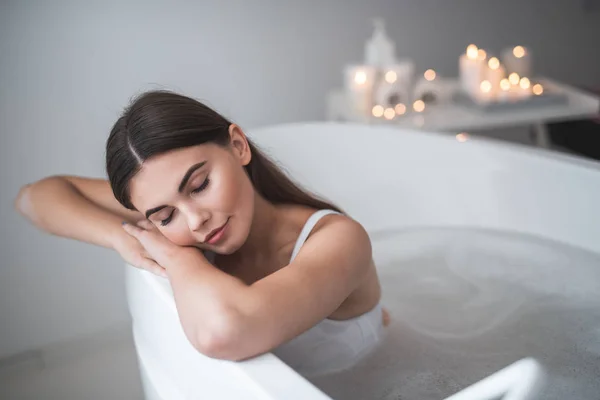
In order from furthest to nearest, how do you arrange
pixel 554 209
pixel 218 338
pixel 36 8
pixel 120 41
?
pixel 120 41 < pixel 36 8 < pixel 554 209 < pixel 218 338

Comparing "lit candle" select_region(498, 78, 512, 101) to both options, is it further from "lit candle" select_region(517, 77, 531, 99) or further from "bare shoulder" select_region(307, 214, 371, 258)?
"bare shoulder" select_region(307, 214, 371, 258)

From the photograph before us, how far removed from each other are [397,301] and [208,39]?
4.30ft

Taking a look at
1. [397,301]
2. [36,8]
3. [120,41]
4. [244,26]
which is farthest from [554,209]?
[36,8]

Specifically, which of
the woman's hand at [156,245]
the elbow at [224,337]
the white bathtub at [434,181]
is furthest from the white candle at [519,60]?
the elbow at [224,337]

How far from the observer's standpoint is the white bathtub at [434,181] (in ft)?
5.52

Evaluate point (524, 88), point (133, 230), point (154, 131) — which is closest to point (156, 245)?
point (133, 230)

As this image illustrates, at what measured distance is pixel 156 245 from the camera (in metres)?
1.13

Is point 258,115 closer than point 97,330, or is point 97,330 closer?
point 97,330

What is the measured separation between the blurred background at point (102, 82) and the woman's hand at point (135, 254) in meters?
0.97

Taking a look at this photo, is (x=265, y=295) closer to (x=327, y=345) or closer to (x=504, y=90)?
(x=327, y=345)

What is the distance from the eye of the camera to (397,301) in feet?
5.22

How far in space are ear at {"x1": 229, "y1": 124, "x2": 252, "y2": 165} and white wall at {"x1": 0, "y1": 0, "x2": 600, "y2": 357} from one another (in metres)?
1.33

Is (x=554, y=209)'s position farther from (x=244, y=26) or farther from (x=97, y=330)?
(x=97, y=330)

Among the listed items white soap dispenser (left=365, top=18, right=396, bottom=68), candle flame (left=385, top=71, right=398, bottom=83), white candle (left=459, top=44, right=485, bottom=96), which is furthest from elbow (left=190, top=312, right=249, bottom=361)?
white candle (left=459, top=44, right=485, bottom=96)
